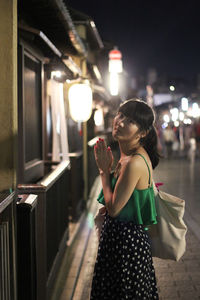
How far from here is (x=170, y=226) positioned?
3.92 metres

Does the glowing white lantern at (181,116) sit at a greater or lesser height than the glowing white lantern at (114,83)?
lesser

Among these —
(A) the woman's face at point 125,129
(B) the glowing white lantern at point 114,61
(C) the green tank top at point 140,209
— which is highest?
(B) the glowing white lantern at point 114,61

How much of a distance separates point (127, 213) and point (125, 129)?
2.20 ft

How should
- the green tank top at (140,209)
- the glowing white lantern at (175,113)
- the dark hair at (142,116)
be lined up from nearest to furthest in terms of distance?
the green tank top at (140,209), the dark hair at (142,116), the glowing white lantern at (175,113)

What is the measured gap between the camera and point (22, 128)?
691 centimetres

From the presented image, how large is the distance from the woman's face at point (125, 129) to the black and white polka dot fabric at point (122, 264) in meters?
0.66

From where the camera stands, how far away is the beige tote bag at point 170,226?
3918mm

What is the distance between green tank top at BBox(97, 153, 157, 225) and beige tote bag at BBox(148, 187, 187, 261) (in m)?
0.10

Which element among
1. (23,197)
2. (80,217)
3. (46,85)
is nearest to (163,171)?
(80,217)

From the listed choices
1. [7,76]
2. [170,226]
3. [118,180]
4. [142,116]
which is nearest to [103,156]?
[118,180]

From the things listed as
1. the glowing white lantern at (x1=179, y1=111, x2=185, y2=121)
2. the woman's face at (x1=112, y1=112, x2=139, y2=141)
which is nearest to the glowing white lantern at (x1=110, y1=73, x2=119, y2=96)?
the glowing white lantern at (x1=179, y1=111, x2=185, y2=121)

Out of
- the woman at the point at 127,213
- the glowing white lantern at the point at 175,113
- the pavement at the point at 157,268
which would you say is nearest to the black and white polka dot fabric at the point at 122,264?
the woman at the point at 127,213

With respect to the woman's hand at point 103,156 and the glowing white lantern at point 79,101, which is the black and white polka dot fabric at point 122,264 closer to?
the woman's hand at point 103,156

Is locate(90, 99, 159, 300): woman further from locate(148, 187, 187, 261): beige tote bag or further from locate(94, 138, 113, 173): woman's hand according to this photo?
locate(148, 187, 187, 261): beige tote bag
